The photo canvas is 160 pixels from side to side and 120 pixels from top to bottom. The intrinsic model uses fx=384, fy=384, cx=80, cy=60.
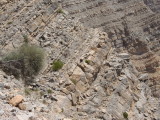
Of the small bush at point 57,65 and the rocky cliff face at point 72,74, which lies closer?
the rocky cliff face at point 72,74

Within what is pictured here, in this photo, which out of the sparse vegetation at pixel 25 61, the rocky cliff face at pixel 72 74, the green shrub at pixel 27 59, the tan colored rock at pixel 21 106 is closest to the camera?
the tan colored rock at pixel 21 106

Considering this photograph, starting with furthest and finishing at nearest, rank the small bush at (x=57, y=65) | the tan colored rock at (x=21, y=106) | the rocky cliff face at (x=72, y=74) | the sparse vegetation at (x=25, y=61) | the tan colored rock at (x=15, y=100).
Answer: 1. the small bush at (x=57, y=65)
2. the sparse vegetation at (x=25, y=61)
3. the rocky cliff face at (x=72, y=74)
4. the tan colored rock at (x=15, y=100)
5. the tan colored rock at (x=21, y=106)

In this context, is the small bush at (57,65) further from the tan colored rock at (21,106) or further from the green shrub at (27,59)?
the tan colored rock at (21,106)

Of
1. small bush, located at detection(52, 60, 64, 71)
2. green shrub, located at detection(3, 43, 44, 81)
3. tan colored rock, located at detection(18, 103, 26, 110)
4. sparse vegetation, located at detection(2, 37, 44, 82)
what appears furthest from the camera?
small bush, located at detection(52, 60, 64, 71)

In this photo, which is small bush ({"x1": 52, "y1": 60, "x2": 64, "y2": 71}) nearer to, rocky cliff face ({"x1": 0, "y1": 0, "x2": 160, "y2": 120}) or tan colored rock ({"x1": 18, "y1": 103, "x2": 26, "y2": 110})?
rocky cliff face ({"x1": 0, "y1": 0, "x2": 160, "y2": 120})

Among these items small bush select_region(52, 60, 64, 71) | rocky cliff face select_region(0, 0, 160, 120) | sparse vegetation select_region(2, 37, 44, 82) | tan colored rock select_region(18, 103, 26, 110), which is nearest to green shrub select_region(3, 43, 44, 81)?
sparse vegetation select_region(2, 37, 44, 82)

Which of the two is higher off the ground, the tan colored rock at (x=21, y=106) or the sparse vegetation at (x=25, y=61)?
the tan colored rock at (x=21, y=106)

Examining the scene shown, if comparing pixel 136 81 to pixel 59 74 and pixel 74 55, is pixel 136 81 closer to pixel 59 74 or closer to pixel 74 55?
pixel 74 55

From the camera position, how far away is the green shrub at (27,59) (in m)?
18.6

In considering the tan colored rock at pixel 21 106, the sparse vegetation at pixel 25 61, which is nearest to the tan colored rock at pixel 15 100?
the tan colored rock at pixel 21 106

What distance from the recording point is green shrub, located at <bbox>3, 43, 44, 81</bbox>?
18.6 m

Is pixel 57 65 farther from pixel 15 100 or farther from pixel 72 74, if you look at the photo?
pixel 15 100

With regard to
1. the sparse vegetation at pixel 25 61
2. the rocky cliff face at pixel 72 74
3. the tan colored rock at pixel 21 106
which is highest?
the tan colored rock at pixel 21 106

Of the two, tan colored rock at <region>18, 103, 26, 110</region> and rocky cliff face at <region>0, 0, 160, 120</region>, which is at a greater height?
tan colored rock at <region>18, 103, 26, 110</region>
